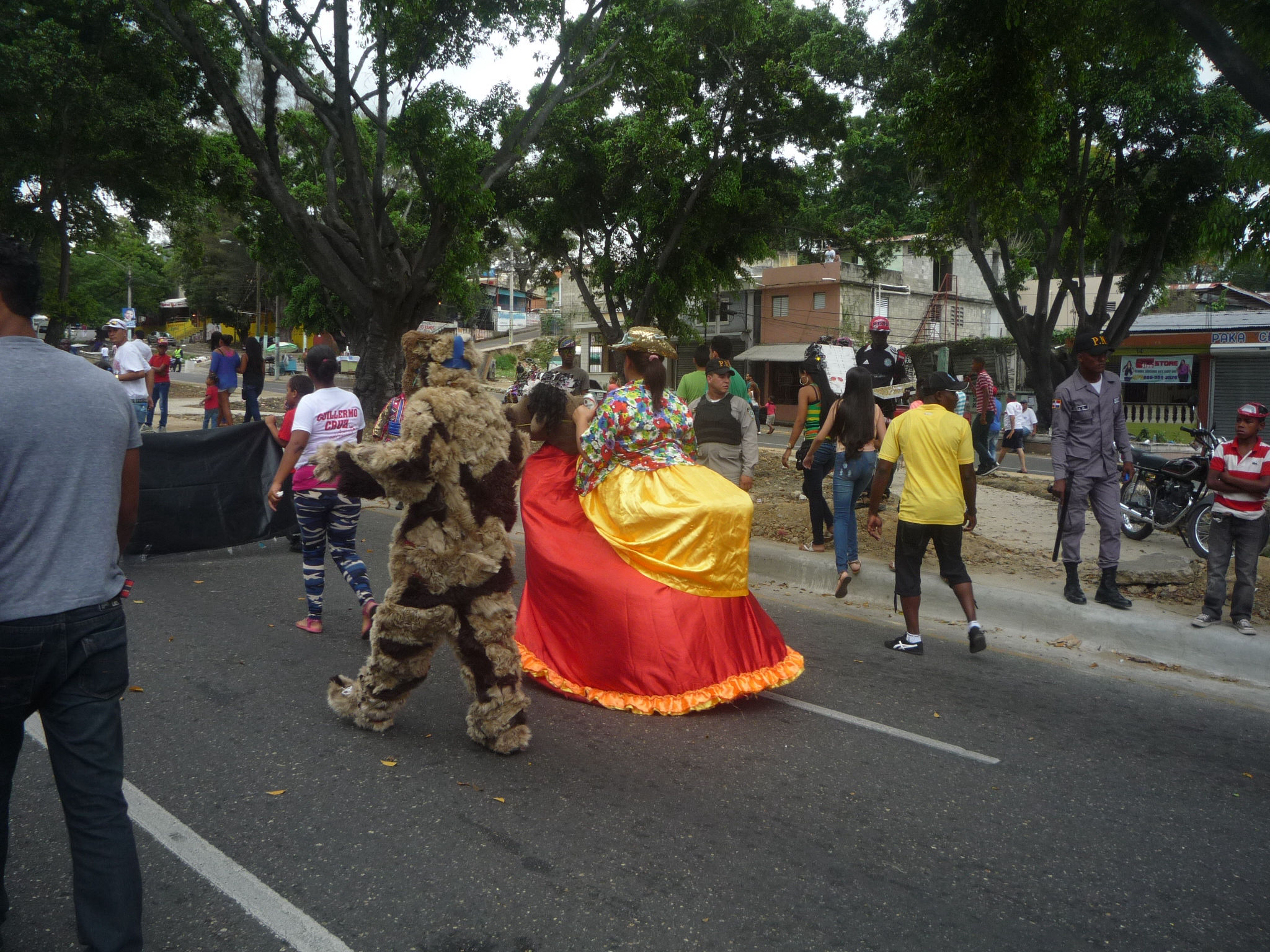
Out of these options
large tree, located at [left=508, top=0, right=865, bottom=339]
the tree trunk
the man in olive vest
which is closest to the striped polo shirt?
the man in olive vest

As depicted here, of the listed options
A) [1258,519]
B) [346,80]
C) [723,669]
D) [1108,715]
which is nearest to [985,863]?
[723,669]

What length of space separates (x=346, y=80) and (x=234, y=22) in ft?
8.59

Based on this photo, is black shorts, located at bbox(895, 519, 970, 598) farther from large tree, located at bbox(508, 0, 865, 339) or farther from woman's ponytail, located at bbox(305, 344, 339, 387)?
large tree, located at bbox(508, 0, 865, 339)

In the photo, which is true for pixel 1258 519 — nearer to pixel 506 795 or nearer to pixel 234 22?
pixel 506 795

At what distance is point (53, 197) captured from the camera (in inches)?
774

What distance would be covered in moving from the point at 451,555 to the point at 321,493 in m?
2.02

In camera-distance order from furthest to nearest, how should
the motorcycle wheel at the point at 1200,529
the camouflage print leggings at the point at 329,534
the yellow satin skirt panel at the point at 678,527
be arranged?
the motorcycle wheel at the point at 1200,529 < the camouflage print leggings at the point at 329,534 < the yellow satin skirt panel at the point at 678,527

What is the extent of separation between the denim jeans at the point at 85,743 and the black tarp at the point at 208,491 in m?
6.16

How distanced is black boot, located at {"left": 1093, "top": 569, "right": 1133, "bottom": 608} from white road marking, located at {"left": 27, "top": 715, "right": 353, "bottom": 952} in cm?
625

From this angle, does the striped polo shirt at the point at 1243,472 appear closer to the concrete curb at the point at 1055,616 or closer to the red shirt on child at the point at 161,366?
the concrete curb at the point at 1055,616

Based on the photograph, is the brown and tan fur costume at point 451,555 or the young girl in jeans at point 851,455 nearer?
the brown and tan fur costume at point 451,555

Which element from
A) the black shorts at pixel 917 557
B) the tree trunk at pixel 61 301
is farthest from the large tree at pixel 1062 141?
the tree trunk at pixel 61 301

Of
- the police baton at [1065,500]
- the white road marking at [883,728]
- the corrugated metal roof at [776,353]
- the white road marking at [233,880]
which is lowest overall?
the white road marking at [883,728]

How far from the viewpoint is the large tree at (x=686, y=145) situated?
18156 mm
